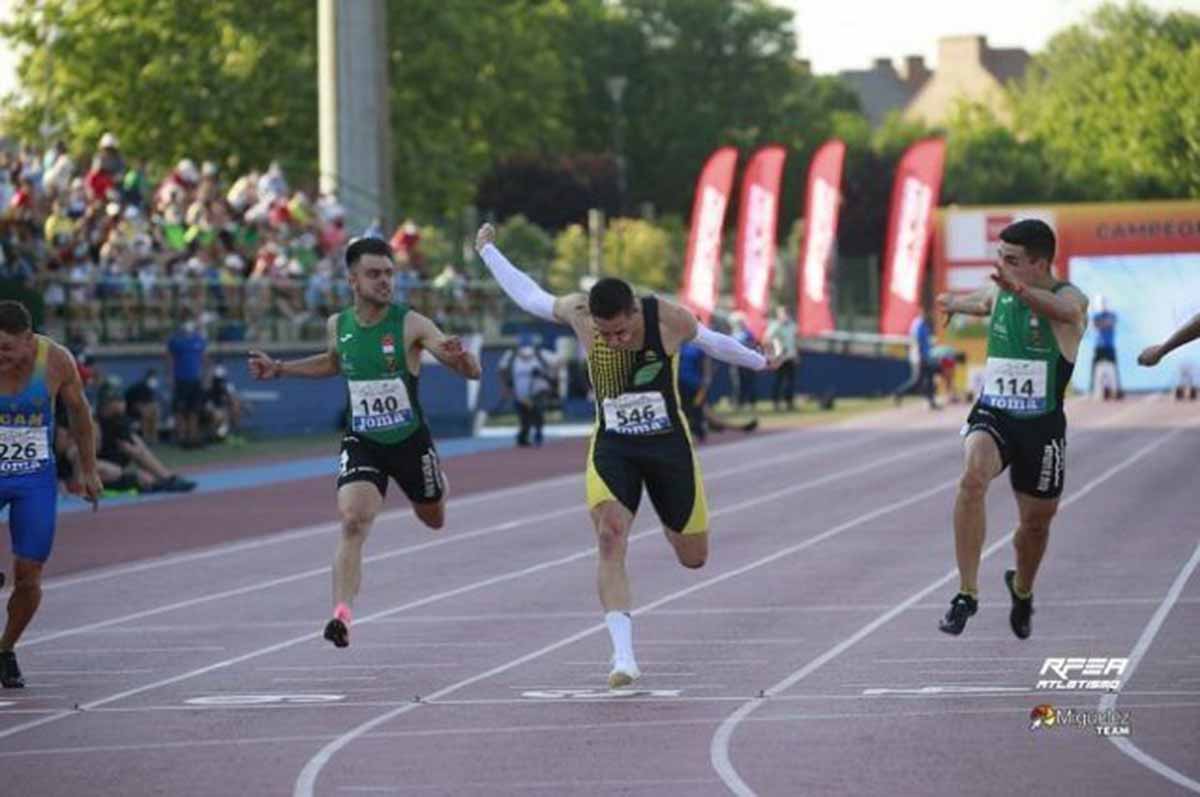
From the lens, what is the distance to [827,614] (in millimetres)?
17797

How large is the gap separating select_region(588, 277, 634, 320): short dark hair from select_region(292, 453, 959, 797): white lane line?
71.3 inches

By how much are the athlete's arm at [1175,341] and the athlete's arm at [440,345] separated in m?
3.13

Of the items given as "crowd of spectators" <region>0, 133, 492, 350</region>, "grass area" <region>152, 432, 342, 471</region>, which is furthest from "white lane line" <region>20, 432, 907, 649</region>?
"grass area" <region>152, 432, 342, 471</region>

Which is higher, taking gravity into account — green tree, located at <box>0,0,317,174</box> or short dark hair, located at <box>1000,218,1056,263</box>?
green tree, located at <box>0,0,317,174</box>

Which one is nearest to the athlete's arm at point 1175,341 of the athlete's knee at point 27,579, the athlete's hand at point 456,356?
the athlete's hand at point 456,356

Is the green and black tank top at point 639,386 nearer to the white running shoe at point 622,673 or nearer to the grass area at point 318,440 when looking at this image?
the white running shoe at point 622,673

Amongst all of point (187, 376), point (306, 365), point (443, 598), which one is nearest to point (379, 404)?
point (306, 365)

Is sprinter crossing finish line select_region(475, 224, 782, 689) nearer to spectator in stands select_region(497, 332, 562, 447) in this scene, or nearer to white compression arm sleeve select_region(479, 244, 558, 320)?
white compression arm sleeve select_region(479, 244, 558, 320)

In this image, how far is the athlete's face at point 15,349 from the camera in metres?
14.6

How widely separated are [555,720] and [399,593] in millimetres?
7681

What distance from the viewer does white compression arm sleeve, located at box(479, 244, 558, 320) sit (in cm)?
1448

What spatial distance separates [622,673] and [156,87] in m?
51.9

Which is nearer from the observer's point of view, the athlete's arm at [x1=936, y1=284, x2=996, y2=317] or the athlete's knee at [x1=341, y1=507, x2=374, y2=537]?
the athlete's knee at [x1=341, y1=507, x2=374, y2=537]

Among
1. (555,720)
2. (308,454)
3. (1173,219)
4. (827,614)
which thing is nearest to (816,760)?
(555,720)
